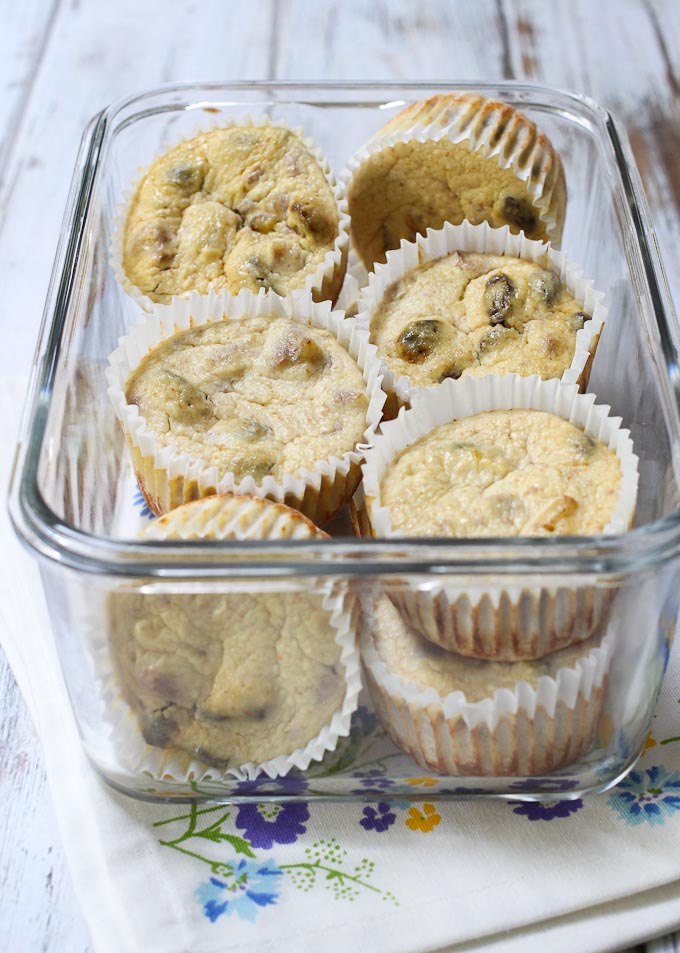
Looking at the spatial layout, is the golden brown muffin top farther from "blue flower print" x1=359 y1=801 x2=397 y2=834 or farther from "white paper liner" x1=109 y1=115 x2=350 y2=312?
"white paper liner" x1=109 y1=115 x2=350 y2=312

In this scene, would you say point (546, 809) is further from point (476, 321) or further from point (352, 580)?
point (476, 321)

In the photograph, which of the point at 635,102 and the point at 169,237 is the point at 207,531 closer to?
the point at 169,237

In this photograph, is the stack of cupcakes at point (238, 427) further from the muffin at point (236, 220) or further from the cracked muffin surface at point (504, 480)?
the cracked muffin surface at point (504, 480)

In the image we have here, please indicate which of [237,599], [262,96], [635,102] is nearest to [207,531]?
[237,599]

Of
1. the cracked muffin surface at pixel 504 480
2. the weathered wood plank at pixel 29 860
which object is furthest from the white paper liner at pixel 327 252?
the weathered wood plank at pixel 29 860

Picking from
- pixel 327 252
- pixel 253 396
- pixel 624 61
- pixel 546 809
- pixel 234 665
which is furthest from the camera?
pixel 624 61

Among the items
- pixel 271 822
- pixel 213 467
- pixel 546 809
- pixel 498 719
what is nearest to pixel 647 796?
pixel 546 809

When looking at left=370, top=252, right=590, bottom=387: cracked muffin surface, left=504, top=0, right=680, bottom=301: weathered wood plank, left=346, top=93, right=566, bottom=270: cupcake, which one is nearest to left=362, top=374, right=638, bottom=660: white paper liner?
left=370, top=252, right=590, bottom=387: cracked muffin surface
